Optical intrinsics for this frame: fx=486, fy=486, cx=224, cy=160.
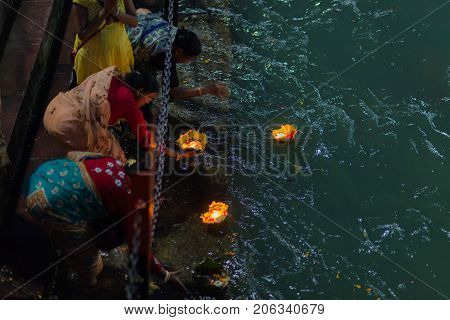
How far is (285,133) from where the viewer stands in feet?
19.2

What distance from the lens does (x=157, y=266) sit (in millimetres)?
4207

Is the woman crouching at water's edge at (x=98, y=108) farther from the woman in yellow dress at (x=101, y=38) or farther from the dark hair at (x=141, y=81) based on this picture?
the woman in yellow dress at (x=101, y=38)

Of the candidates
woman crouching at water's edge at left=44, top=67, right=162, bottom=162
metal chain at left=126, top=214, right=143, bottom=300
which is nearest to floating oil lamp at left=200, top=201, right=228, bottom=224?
woman crouching at water's edge at left=44, top=67, right=162, bottom=162

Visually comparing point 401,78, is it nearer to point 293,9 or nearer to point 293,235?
point 293,9

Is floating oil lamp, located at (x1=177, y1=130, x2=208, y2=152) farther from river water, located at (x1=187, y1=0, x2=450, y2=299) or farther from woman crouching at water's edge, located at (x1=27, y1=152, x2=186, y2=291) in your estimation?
woman crouching at water's edge, located at (x1=27, y1=152, x2=186, y2=291)

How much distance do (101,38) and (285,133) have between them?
2386 mm

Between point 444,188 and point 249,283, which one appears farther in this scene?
point 444,188

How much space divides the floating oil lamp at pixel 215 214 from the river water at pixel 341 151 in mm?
202

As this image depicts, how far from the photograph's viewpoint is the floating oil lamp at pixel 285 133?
583 cm

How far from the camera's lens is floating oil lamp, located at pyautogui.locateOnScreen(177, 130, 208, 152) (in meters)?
5.61

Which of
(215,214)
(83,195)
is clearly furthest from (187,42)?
(83,195)

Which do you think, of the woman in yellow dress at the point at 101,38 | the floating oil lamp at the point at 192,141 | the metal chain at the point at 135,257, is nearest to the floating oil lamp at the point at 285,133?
the floating oil lamp at the point at 192,141

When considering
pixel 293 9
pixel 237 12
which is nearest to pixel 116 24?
pixel 237 12

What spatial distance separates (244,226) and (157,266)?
1177mm
